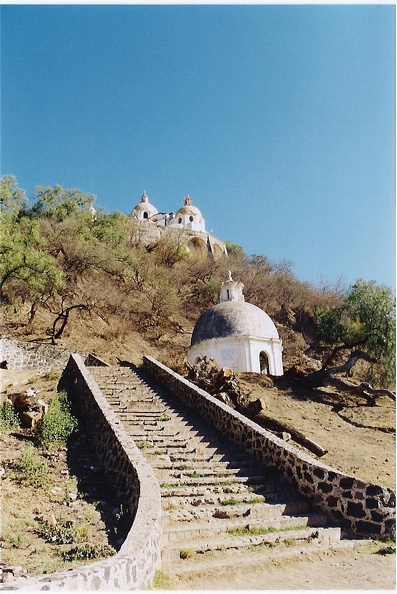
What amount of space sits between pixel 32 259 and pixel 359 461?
1649 cm

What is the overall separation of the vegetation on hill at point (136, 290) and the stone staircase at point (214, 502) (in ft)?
42.4

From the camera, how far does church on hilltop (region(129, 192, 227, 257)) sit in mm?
51188

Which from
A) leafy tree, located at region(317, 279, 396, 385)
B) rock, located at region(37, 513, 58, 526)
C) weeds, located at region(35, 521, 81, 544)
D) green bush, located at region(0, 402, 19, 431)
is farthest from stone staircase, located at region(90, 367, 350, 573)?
leafy tree, located at region(317, 279, 396, 385)

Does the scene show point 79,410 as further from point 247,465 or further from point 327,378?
point 327,378

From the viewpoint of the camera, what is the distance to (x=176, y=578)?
557cm

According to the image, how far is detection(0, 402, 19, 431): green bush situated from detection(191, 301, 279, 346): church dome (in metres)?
13.1

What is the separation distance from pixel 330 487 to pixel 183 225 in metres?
57.8

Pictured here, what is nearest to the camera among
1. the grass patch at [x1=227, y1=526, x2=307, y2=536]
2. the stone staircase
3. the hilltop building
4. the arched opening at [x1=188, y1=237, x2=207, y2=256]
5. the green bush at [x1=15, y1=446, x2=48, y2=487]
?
the stone staircase

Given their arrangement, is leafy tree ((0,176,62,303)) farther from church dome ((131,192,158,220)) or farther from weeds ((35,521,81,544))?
church dome ((131,192,158,220))

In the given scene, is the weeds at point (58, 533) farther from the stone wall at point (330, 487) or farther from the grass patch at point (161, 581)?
the stone wall at point (330, 487)

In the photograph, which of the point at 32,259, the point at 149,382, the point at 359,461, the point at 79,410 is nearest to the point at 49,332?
the point at 32,259

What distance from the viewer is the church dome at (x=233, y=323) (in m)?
23.1

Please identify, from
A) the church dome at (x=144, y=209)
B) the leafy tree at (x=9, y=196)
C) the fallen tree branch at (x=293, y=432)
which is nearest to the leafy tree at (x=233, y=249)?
the church dome at (x=144, y=209)

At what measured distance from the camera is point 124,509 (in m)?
7.36
